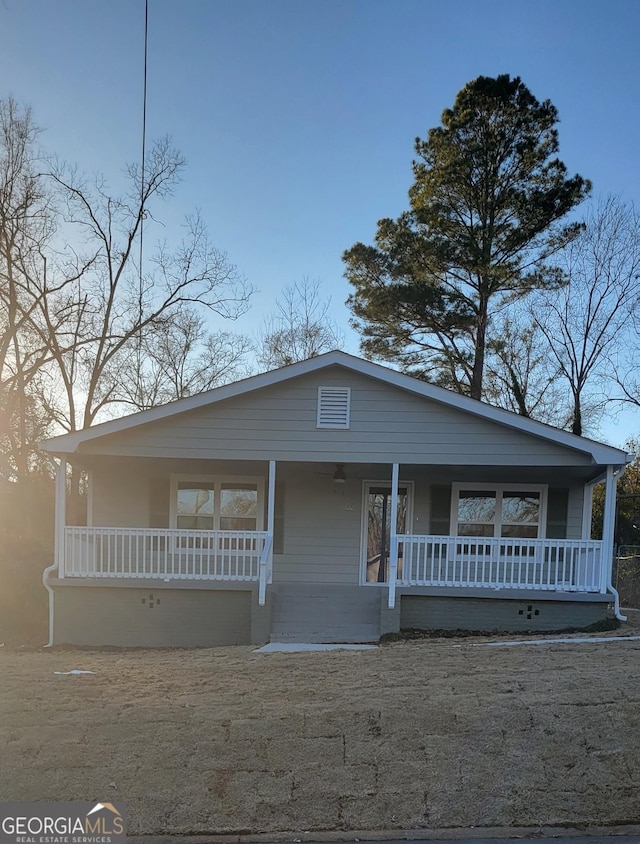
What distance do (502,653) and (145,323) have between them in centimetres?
1720

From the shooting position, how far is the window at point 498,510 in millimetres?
11000

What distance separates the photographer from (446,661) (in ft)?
21.3

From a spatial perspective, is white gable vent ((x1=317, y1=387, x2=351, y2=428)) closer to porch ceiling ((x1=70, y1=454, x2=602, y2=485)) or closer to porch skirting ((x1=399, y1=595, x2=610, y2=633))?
porch ceiling ((x1=70, y1=454, x2=602, y2=485))

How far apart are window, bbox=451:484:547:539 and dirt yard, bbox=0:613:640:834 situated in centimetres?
516

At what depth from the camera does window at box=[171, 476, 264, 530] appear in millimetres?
11219

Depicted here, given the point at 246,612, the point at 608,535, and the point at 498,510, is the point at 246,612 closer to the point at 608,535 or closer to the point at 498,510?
the point at 498,510

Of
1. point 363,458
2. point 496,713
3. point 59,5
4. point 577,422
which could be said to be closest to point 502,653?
point 496,713

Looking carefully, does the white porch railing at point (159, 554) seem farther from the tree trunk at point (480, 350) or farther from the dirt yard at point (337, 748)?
the tree trunk at point (480, 350)

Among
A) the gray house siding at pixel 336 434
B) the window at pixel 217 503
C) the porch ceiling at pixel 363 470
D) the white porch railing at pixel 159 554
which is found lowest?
the white porch railing at pixel 159 554

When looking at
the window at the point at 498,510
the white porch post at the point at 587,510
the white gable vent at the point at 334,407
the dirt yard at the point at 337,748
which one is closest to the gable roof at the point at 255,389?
the white gable vent at the point at 334,407

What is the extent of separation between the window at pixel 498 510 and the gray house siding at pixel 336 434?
193cm

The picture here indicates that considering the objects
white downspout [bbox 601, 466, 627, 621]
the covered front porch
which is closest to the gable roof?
the covered front porch

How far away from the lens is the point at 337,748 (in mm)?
4051

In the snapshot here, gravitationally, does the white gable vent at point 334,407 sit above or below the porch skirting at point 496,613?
above
